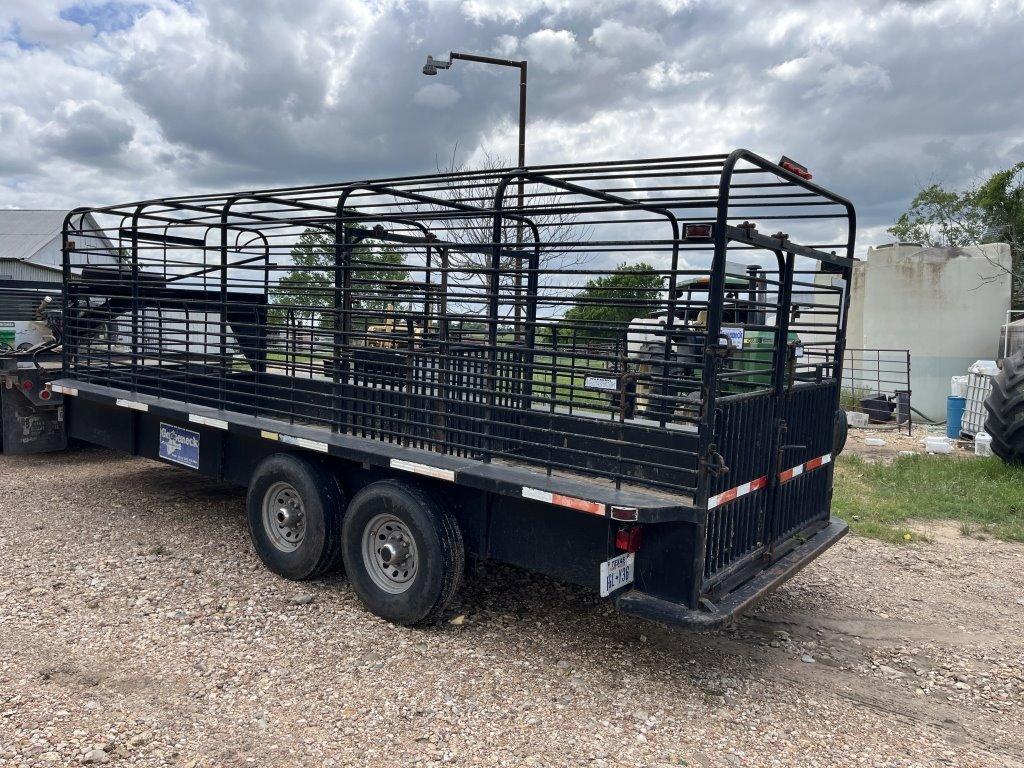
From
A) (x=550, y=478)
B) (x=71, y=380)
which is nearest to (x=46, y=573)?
(x=71, y=380)

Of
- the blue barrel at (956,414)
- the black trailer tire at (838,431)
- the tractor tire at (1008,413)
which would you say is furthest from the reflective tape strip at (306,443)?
the blue barrel at (956,414)

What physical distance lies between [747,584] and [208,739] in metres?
2.77

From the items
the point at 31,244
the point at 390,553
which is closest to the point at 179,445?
the point at 390,553

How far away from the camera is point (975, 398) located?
13.0 meters

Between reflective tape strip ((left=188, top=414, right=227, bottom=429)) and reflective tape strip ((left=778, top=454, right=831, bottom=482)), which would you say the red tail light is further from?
reflective tape strip ((left=188, top=414, right=227, bottom=429))

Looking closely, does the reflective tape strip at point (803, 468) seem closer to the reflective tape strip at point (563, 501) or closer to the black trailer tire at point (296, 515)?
the reflective tape strip at point (563, 501)

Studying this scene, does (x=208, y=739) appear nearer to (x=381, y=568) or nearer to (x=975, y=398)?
(x=381, y=568)

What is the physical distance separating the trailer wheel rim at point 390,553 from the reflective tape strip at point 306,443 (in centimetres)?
59

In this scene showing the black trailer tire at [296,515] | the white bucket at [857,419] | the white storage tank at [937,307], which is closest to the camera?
the black trailer tire at [296,515]

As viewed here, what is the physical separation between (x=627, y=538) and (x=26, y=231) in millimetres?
40065

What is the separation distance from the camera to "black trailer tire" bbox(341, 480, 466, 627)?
15.1ft

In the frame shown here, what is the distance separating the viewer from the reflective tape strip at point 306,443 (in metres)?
5.16

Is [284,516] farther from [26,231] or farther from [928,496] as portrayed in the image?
[26,231]

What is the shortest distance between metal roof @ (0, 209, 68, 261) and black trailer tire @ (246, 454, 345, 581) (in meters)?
33.0
